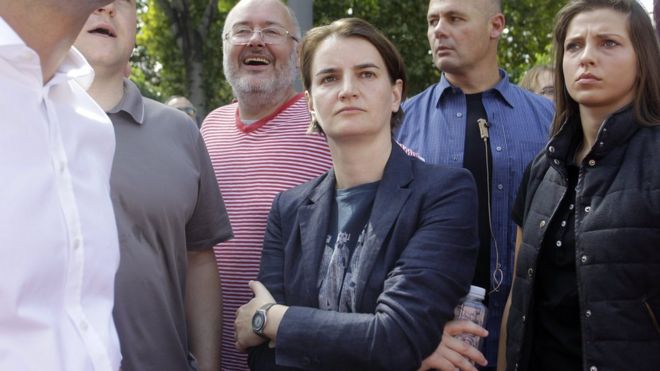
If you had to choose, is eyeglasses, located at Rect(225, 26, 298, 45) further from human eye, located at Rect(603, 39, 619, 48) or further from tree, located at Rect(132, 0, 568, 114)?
tree, located at Rect(132, 0, 568, 114)

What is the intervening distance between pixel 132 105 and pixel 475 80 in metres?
1.97

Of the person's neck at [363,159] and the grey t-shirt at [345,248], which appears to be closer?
the grey t-shirt at [345,248]

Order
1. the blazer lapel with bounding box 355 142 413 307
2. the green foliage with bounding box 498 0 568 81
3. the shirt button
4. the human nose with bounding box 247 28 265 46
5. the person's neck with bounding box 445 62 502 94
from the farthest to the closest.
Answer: the green foliage with bounding box 498 0 568 81 → the person's neck with bounding box 445 62 502 94 → the human nose with bounding box 247 28 265 46 → the blazer lapel with bounding box 355 142 413 307 → the shirt button

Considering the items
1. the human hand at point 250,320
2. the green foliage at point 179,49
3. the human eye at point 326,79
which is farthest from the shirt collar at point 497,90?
the green foliage at point 179,49

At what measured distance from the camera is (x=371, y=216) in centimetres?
271

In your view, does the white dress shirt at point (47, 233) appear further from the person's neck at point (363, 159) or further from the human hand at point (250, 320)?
the person's neck at point (363, 159)

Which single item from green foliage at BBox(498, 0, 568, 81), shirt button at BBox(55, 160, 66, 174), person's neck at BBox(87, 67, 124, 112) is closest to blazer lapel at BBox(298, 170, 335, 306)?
person's neck at BBox(87, 67, 124, 112)

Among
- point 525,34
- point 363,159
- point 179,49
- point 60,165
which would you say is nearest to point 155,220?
point 363,159

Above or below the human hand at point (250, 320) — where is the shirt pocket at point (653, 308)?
above

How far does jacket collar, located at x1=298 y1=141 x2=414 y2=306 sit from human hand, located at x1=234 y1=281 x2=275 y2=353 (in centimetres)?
17

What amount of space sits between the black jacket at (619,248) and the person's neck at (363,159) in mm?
684

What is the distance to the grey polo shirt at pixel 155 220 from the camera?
2.60m

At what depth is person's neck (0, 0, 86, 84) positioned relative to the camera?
1700mm

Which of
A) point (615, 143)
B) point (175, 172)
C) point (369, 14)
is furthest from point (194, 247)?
point (369, 14)
